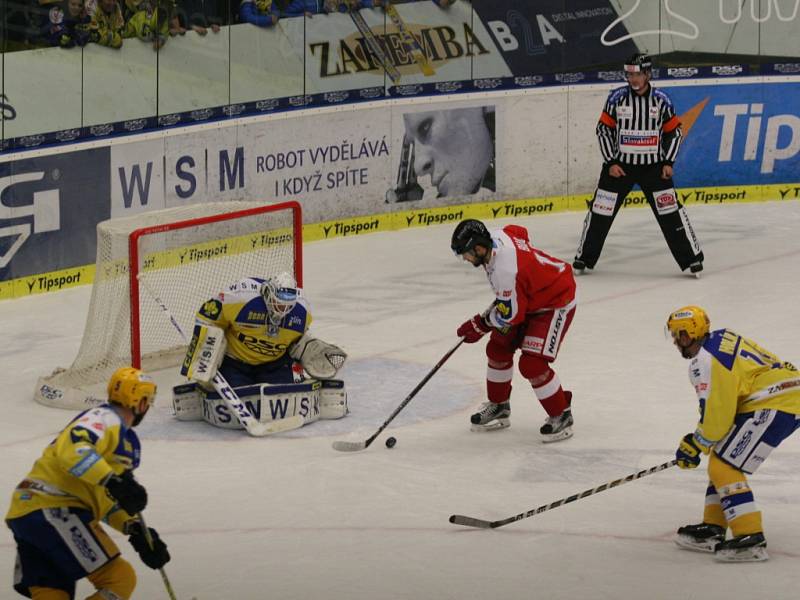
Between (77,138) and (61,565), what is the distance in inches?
274

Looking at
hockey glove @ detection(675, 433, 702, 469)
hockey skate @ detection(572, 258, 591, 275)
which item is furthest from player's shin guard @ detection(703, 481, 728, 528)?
hockey skate @ detection(572, 258, 591, 275)

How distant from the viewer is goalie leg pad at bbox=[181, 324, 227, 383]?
9039mm

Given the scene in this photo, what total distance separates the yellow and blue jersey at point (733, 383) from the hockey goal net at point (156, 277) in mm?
3847

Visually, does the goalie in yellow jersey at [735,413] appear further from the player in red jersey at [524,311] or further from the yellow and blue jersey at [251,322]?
the yellow and blue jersey at [251,322]

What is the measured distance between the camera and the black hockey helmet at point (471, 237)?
8508mm

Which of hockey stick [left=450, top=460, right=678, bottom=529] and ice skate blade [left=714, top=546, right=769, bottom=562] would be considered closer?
ice skate blade [left=714, top=546, right=769, bottom=562]

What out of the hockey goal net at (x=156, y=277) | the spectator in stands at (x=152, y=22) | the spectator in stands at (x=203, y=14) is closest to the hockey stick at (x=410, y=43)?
the spectator in stands at (x=203, y=14)

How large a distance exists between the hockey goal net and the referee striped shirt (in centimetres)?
298

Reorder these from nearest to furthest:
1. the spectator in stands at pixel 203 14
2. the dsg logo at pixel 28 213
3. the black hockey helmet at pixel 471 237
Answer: the black hockey helmet at pixel 471 237 < the dsg logo at pixel 28 213 < the spectator in stands at pixel 203 14

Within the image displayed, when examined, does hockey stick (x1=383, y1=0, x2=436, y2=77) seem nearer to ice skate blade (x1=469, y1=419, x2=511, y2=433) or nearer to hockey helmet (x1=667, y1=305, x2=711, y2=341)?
ice skate blade (x1=469, y1=419, x2=511, y2=433)

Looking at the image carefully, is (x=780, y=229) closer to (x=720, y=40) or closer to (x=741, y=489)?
(x=720, y=40)

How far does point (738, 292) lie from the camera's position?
1232 cm

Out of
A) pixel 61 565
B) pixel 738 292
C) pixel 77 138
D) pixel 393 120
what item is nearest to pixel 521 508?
pixel 61 565

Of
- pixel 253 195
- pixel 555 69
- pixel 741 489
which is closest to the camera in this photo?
pixel 741 489
